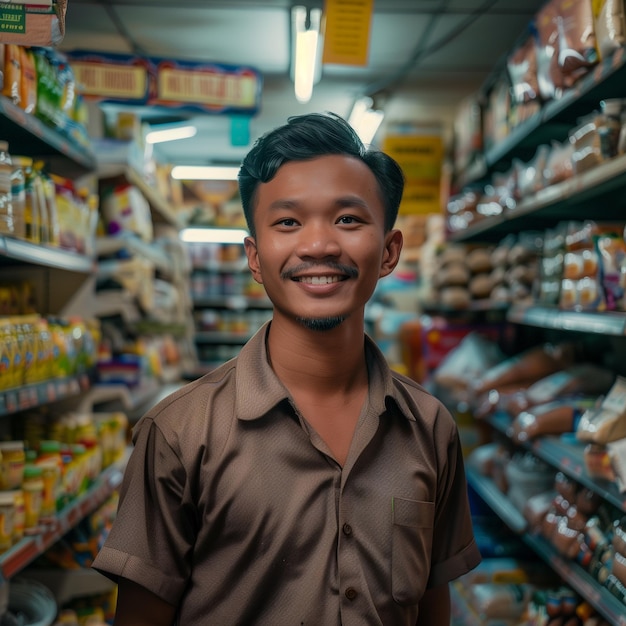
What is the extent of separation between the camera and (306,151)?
1.55 m

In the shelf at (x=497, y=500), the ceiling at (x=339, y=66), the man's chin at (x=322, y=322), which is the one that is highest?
the ceiling at (x=339, y=66)

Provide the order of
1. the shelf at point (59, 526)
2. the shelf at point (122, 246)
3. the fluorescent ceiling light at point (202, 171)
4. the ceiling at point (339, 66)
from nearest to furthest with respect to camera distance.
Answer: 1. the shelf at point (59, 526)
2. the shelf at point (122, 246)
3. the ceiling at point (339, 66)
4. the fluorescent ceiling light at point (202, 171)

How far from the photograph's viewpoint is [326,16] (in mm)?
3945

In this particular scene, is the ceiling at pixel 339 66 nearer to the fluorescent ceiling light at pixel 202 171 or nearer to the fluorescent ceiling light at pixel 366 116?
the fluorescent ceiling light at pixel 366 116

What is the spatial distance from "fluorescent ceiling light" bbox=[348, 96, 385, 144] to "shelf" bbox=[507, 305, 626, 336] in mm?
→ 2441

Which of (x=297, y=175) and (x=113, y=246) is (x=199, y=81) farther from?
(x=297, y=175)

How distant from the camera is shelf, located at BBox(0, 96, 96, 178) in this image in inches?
92.1

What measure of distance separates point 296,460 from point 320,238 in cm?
45

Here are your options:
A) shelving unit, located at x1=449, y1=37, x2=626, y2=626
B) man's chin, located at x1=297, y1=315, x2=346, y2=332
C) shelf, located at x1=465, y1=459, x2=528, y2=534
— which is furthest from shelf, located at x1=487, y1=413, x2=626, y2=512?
man's chin, located at x1=297, y1=315, x2=346, y2=332

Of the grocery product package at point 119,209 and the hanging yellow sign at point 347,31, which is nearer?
the hanging yellow sign at point 347,31

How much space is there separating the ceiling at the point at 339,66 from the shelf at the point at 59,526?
2.45 meters

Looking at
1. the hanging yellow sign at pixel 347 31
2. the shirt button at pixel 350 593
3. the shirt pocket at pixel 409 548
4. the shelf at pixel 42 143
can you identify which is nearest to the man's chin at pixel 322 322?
the shirt pocket at pixel 409 548

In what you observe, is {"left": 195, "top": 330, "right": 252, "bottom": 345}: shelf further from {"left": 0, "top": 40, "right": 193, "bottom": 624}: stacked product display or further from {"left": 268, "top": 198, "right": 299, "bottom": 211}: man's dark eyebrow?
{"left": 268, "top": 198, "right": 299, "bottom": 211}: man's dark eyebrow

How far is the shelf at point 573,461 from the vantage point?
2.33 meters
